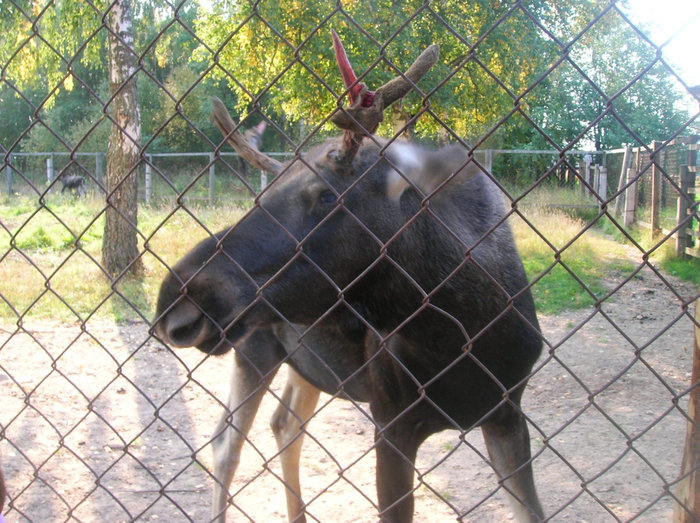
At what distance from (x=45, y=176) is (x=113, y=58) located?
21.5 metres

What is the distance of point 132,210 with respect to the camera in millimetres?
9383

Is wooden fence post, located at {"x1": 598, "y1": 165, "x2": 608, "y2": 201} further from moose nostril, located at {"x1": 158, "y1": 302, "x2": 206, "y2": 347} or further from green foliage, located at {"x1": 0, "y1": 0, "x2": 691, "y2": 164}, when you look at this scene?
moose nostril, located at {"x1": 158, "y1": 302, "x2": 206, "y2": 347}

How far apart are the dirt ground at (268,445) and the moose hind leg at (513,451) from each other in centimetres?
23

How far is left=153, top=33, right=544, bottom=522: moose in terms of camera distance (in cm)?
226

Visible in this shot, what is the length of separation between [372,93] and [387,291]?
3.82ft

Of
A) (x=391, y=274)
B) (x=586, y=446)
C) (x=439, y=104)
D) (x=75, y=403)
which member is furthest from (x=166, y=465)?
(x=439, y=104)

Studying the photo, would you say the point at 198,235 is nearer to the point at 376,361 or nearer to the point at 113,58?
the point at 113,58

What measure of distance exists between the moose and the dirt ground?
0.94ft

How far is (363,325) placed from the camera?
3.17 meters

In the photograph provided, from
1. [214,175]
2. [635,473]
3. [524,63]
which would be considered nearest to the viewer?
[635,473]

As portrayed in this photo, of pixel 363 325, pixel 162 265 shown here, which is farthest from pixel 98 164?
pixel 363 325

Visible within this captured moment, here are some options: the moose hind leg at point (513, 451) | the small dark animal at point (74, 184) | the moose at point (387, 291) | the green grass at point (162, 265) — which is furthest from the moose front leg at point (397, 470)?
the small dark animal at point (74, 184)

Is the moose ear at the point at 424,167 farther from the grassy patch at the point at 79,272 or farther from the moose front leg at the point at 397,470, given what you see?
the grassy patch at the point at 79,272

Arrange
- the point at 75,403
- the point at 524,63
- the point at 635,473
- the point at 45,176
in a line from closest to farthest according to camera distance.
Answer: the point at 635,473 < the point at 75,403 < the point at 524,63 < the point at 45,176
